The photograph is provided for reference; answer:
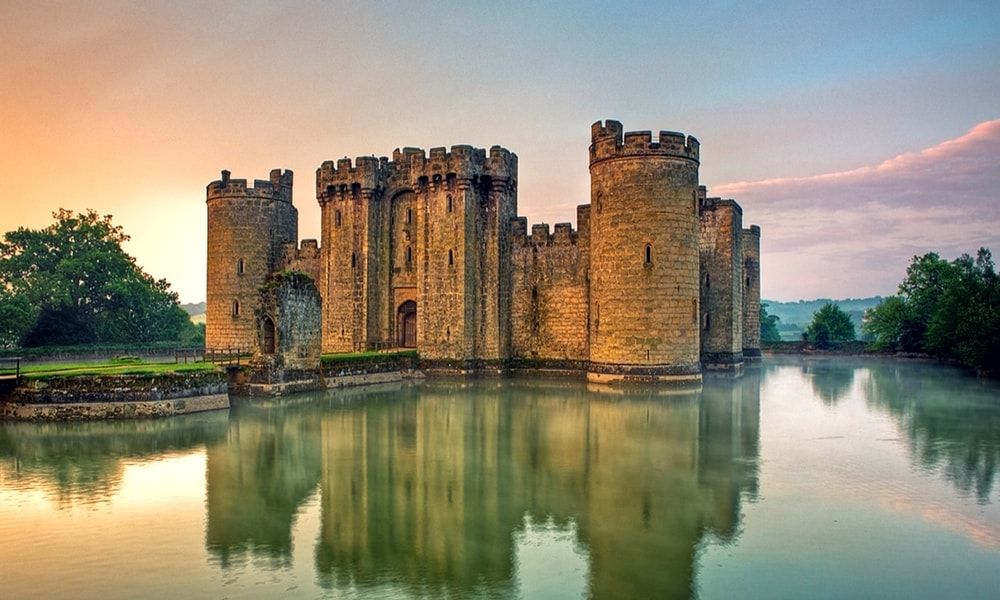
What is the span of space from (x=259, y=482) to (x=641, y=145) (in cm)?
1771

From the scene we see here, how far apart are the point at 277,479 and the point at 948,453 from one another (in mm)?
12728

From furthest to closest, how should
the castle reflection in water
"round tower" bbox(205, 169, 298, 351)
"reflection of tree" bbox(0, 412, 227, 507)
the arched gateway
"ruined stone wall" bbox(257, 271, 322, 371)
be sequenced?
"round tower" bbox(205, 169, 298, 351)
the arched gateway
"ruined stone wall" bbox(257, 271, 322, 371)
"reflection of tree" bbox(0, 412, 227, 507)
the castle reflection in water

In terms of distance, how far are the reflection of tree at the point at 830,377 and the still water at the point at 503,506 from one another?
5619 mm

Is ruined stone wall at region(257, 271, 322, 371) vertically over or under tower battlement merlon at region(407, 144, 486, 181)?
under

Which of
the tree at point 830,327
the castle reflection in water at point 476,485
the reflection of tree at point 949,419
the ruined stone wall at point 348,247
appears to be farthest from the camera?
the tree at point 830,327

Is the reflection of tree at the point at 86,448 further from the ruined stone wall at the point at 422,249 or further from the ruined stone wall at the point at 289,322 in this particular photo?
the ruined stone wall at the point at 422,249

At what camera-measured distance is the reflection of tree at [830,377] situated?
24.6m

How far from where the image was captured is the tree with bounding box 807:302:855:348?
50.9 metres

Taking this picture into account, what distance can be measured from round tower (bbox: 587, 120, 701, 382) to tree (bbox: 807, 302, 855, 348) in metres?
30.2

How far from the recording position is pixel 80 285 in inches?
1526

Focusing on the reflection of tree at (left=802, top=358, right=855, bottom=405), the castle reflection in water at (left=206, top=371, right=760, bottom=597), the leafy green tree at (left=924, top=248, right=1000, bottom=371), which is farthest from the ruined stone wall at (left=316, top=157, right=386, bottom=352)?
the leafy green tree at (left=924, top=248, right=1000, bottom=371)

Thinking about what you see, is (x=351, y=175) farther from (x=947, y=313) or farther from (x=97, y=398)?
(x=947, y=313)

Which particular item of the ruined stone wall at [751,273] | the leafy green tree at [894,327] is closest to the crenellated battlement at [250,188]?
the ruined stone wall at [751,273]

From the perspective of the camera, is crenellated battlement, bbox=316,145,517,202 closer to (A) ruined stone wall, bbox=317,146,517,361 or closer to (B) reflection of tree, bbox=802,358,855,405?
(A) ruined stone wall, bbox=317,146,517,361
